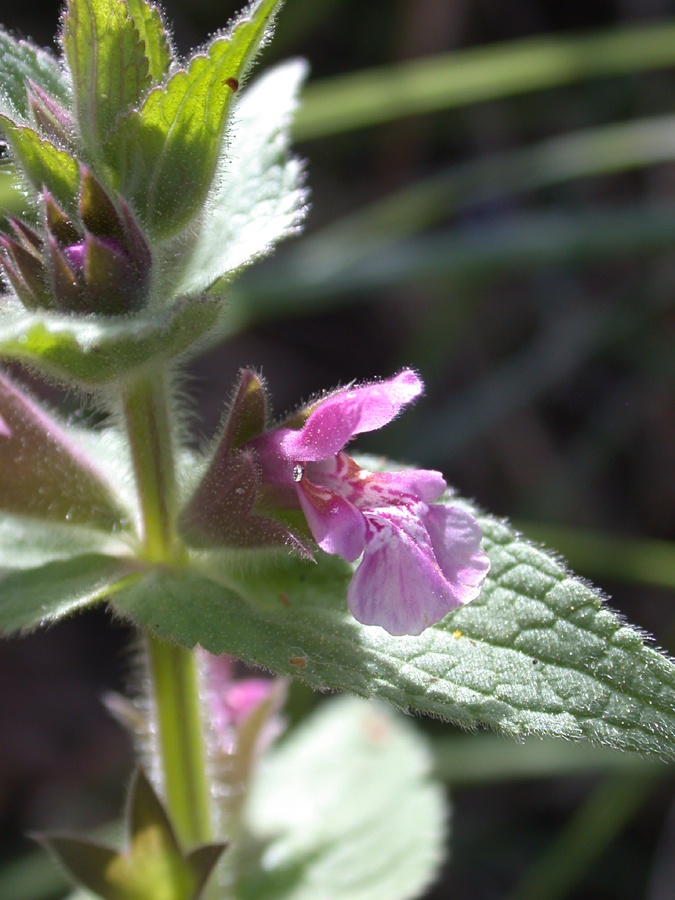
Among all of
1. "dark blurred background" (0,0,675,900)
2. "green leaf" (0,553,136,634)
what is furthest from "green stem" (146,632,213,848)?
"dark blurred background" (0,0,675,900)

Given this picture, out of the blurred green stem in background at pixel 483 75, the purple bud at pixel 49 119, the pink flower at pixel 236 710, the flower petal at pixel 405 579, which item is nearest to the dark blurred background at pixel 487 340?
the blurred green stem in background at pixel 483 75

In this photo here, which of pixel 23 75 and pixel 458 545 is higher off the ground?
pixel 23 75

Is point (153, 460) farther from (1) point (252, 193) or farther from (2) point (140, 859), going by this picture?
(2) point (140, 859)

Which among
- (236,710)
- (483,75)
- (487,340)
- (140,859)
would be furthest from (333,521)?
(487,340)

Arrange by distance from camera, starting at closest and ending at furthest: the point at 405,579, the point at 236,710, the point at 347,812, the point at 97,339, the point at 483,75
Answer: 1. the point at 97,339
2. the point at 405,579
3. the point at 236,710
4. the point at 347,812
5. the point at 483,75

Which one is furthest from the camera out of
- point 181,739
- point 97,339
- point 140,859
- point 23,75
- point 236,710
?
point 236,710

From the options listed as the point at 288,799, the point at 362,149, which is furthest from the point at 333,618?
the point at 362,149

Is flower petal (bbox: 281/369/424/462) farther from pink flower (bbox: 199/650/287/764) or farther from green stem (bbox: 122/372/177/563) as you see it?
pink flower (bbox: 199/650/287/764)
